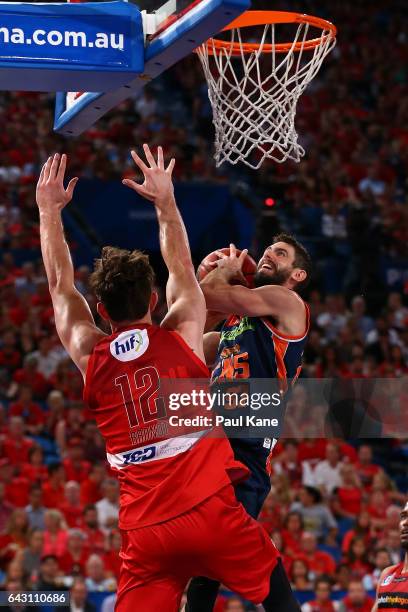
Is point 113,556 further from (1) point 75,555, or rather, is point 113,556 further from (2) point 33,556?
(2) point 33,556

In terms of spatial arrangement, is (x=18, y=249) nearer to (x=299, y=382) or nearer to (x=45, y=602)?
(x=299, y=382)

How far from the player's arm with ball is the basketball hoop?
60 cm

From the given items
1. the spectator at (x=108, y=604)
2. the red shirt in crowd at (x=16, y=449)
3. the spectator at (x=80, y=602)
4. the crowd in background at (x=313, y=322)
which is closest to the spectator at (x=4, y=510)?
the crowd in background at (x=313, y=322)

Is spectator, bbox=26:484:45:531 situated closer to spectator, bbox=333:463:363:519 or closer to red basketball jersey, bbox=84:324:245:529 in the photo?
spectator, bbox=333:463:363:519

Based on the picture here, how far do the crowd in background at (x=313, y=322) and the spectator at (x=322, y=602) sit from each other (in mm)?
12

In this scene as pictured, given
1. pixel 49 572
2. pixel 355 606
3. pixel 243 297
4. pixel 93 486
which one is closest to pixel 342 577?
pixel 355 606

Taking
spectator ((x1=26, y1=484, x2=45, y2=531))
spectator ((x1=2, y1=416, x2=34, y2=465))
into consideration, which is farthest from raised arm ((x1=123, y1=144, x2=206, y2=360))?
spectator ((x1=2, y1=416, x2=34, y2=465))

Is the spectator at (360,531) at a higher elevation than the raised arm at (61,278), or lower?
lower

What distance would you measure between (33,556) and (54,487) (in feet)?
3.38

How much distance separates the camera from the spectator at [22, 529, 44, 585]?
8.29 m

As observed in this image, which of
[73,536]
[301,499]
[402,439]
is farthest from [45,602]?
[402,439]

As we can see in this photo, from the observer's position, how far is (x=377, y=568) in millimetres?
8992

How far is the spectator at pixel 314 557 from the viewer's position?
9.02 metres

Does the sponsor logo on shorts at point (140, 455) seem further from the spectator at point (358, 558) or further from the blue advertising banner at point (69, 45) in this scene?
the spectator at point (358, 558)
